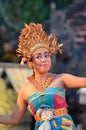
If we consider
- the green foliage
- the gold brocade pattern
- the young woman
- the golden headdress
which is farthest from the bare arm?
the green foliage

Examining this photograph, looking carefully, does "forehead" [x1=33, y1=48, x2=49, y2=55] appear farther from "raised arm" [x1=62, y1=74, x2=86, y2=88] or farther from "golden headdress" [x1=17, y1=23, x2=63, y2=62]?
"raised arm" [x1=62, y1=74, x2=86, y2=88]

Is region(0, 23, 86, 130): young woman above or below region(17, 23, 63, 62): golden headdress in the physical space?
below

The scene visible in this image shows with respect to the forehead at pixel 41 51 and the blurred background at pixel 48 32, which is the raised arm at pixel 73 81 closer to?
the forehead at pixel 41 51

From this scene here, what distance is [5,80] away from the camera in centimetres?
614

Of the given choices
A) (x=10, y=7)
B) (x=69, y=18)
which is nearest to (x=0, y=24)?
(x=10, y=7)

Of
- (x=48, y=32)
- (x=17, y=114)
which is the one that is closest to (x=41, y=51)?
(x=17, y=114)

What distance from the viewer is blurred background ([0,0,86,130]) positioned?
590cm

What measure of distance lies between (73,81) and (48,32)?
592cm

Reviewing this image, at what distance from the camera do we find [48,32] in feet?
32.4

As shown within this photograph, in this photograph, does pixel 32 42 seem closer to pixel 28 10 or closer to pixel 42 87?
pixel 42 87

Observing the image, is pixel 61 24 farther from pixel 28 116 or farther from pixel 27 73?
pixel 28 116

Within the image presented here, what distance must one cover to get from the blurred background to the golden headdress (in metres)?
1.02

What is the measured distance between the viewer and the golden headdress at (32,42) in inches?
160

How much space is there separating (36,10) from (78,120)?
5582 mm
